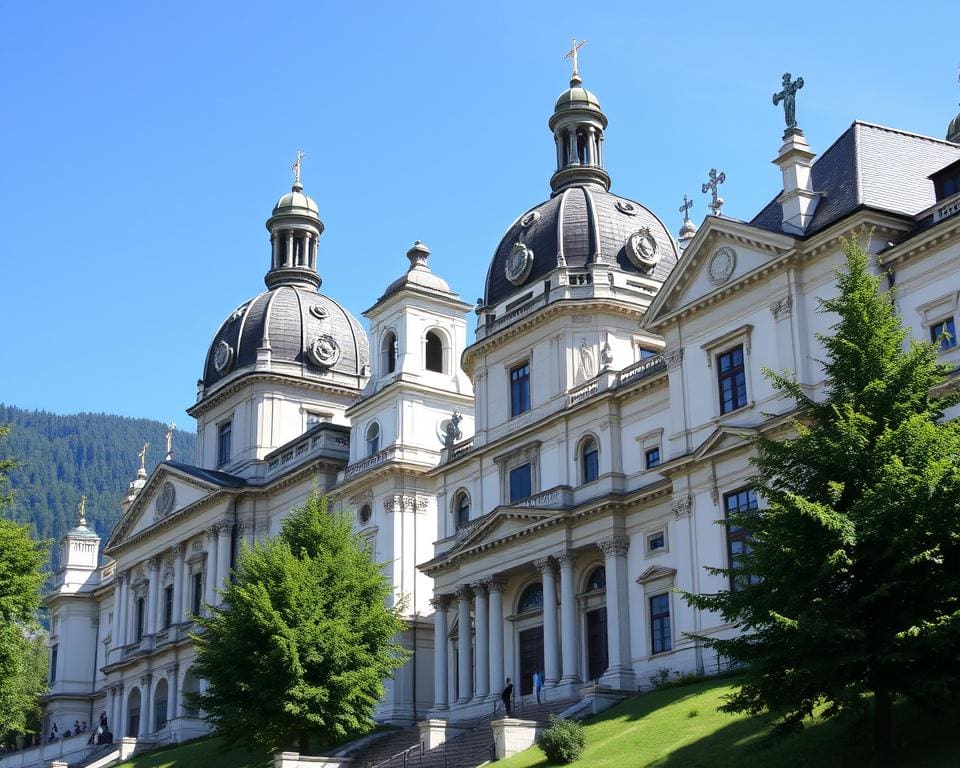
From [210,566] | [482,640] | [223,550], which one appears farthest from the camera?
[210,566]

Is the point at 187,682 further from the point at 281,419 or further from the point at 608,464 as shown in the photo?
the point at 608,464

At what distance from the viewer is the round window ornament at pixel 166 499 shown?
3189 inches

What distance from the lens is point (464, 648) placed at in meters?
56.5

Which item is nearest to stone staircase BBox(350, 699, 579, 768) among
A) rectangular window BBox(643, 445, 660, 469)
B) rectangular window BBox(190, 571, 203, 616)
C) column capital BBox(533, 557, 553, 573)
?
column capital BBox(533, 557, 553, 573)

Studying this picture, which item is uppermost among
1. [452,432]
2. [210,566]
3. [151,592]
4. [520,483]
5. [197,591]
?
[452,432]

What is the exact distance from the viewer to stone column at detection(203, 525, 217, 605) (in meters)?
74.9

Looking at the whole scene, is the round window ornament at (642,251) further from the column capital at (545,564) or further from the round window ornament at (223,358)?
the round window ornament at (223,358)

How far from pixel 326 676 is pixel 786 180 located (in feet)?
73.5

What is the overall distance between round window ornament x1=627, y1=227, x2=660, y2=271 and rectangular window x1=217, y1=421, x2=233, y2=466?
30.7 m

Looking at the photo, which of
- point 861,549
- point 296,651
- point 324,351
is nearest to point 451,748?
point 296,651

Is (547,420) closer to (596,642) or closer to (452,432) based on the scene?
(452,432)

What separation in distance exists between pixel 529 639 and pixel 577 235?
57.9 ft

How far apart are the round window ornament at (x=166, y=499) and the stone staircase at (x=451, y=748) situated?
3094cm

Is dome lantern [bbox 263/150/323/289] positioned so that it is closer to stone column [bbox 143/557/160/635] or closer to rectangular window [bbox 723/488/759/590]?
stone column [bbox 143/557/160/635]
